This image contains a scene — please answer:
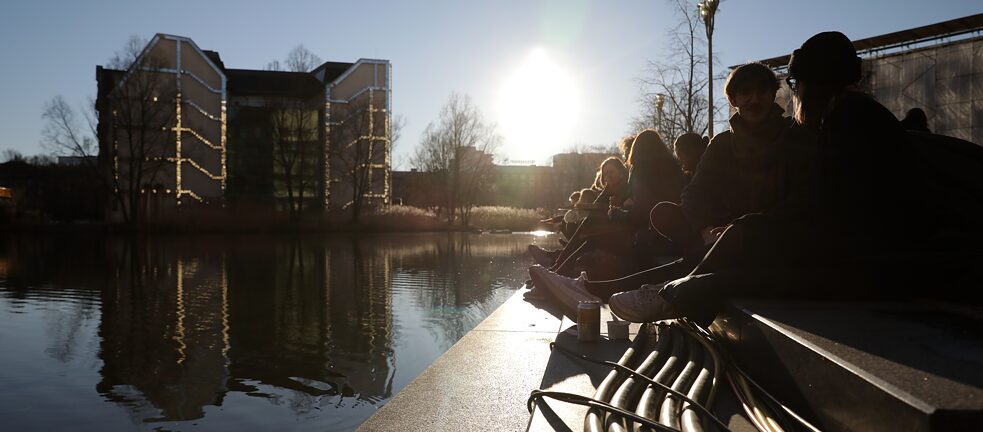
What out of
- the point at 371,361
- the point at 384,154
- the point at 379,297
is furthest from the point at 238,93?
the point at 371,361

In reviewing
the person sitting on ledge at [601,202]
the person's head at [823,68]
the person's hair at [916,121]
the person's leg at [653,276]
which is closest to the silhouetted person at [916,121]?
the person's hair at [916,121]

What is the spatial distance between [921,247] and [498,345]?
85.8 inches

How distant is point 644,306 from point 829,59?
1.30 m

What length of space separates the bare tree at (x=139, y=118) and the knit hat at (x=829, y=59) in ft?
123

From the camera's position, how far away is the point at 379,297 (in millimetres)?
9562

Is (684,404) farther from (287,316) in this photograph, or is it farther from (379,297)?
(379,297)

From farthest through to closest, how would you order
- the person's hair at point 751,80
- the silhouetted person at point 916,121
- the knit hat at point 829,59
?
the silhouetted person at point 916,121 → the person's hair at point 751,80 → the knit hat at point 829,59

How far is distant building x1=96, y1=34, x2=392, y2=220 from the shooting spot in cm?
3741

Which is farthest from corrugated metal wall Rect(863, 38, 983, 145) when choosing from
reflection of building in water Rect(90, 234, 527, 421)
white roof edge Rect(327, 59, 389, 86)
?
reflection of building in water Rect(90, 234, 527, 421)

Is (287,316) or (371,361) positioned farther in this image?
(287,316)

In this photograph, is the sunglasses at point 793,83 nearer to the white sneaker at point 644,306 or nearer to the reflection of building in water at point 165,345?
the white sneaker at point 644,306

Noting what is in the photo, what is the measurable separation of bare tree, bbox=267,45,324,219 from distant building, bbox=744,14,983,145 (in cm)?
2599

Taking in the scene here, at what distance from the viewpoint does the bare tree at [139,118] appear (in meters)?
36.2

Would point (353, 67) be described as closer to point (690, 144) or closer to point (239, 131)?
point (239, 131)
